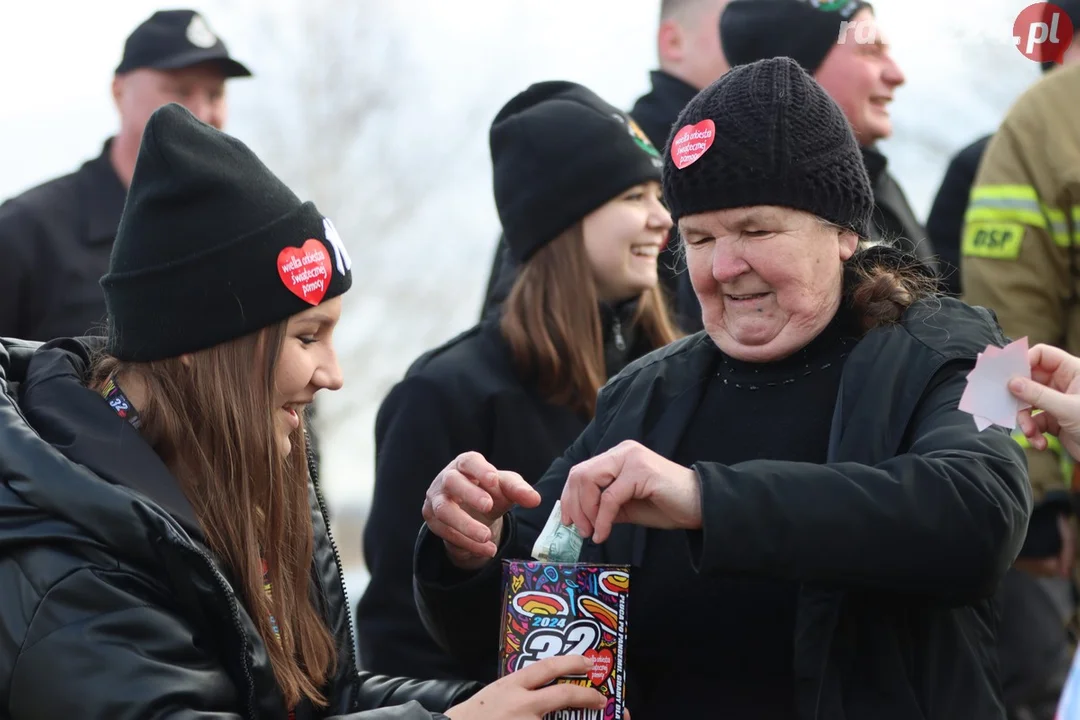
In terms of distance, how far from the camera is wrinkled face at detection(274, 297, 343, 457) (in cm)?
265

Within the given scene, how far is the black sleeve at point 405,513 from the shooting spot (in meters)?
4.01

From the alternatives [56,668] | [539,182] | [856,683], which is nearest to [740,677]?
[856,683]

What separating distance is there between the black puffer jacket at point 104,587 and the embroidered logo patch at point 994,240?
7.72 ft

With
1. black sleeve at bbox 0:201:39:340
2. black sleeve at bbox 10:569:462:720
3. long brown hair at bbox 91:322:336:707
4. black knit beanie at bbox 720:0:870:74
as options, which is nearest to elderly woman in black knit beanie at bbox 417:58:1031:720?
long brown hair at bbox 91:322:336:707

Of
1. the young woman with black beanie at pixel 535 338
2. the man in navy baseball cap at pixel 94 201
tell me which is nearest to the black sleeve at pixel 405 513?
the young woman with black beanie at pixel 535 338

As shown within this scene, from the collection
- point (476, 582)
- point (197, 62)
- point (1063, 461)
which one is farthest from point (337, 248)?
point (197, 62)

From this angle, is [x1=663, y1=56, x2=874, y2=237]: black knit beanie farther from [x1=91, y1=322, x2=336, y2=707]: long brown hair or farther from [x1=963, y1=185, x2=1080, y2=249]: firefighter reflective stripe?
[x1=963, y1=185, x2=1080, y2=249]: firefighter reflective stripe

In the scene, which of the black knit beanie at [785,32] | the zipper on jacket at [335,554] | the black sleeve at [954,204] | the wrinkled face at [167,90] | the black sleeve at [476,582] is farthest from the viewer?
the wrinkled face at [167,90]

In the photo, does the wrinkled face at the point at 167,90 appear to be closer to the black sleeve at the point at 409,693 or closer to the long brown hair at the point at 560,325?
the long brown hair at the point at 560,325

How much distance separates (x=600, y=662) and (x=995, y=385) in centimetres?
73

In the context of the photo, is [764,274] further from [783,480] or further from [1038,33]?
[1038,33]

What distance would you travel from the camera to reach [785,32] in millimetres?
4617

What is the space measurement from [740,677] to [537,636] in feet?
1.47

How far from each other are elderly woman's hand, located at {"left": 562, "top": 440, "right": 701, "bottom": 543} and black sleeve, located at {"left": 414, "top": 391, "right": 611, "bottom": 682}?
51 centimetres
